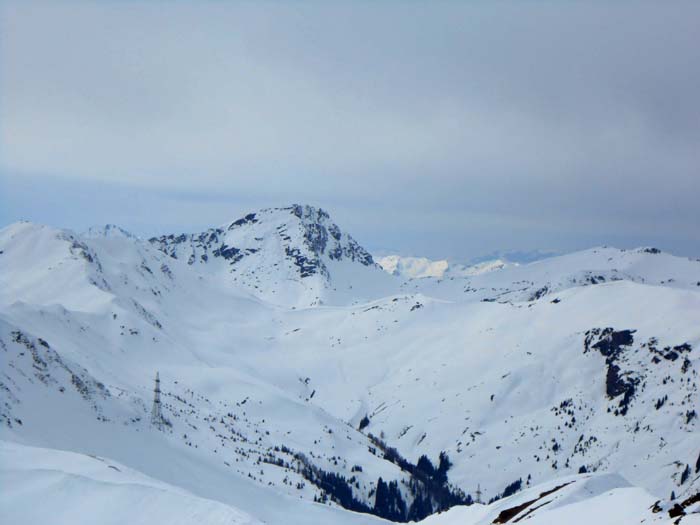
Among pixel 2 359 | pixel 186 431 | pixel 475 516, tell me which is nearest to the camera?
pixel 475 516

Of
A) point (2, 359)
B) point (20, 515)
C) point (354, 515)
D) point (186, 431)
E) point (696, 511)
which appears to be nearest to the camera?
point (696, 511)

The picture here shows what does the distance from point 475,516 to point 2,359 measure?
95.1 meters

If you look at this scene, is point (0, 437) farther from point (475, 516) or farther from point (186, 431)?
point (186, 431)

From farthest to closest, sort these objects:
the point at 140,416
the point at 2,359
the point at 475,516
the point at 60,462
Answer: the point at 140,416 < the point at 2,359 < the point at 475,516 < the point at 60,462

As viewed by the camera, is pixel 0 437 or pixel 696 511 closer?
pixel 696 511

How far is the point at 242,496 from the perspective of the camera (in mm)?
105250

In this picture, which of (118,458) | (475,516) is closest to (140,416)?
(118,458)

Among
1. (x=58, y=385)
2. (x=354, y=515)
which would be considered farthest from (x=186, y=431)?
(x=354, y=515)

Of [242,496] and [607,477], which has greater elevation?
[607,477]

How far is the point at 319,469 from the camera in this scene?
191250 mm

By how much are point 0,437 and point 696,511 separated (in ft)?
258

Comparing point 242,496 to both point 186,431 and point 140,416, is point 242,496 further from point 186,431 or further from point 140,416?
point 186,431

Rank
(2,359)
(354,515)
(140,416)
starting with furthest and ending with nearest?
(140,416)
(2,359)
(354,515)

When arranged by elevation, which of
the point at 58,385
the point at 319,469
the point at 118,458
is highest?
the point at 58,385
